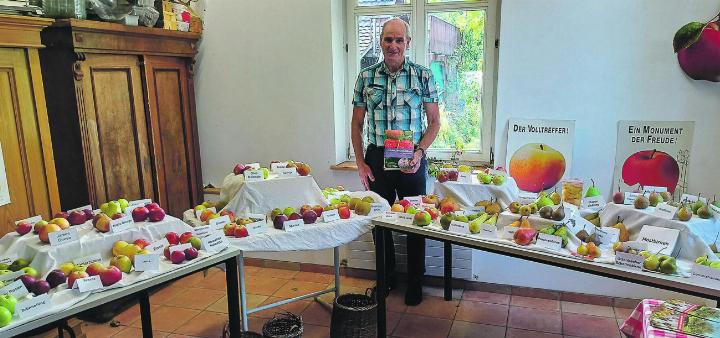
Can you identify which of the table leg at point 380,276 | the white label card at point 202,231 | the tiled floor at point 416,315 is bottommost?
the tiled floor at point 416,315

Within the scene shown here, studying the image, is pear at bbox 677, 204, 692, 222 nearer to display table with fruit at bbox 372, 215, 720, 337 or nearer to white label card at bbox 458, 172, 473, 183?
display table with fruit at bbox 372, 215, 720, 337

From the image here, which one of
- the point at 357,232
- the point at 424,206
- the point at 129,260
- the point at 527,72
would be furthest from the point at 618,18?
the point at 129,260

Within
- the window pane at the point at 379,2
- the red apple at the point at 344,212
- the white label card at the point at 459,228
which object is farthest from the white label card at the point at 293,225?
the window pane at the point at 379,2

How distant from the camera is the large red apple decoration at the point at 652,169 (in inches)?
117

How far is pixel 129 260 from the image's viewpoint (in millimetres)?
1894

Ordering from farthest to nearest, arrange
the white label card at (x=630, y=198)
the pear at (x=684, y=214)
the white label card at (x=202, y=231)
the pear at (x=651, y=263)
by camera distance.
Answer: the white label card at (x=630, y=198)
the white label card at (x=202, y=231)
the pear at (x=684, y=214)
the pear at (x=651, y=263)

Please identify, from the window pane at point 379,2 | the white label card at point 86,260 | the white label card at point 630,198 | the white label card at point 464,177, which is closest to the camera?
the white label card at point 86,260

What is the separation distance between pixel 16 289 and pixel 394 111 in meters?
2.06

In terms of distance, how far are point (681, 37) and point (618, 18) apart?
0.34 metres

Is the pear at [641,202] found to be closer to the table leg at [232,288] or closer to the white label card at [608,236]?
the white label card at [608,236]

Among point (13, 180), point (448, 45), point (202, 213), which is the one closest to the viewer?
point (202, 213)

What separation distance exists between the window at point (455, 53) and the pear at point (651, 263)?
71.0 inches

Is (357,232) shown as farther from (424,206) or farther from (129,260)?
(129,260)

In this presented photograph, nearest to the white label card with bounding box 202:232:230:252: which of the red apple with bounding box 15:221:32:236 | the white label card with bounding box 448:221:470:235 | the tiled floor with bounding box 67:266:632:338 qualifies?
the red apple with bounding box 15:221:32:236
